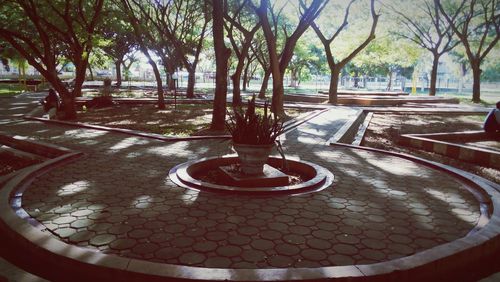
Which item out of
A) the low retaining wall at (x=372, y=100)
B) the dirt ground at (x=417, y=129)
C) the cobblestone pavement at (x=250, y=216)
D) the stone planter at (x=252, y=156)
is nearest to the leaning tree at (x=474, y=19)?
the low retaining wall at (x=372, y=100)

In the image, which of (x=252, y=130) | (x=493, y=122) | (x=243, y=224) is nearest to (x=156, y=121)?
(x=252, y=130)

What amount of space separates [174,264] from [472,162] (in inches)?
286

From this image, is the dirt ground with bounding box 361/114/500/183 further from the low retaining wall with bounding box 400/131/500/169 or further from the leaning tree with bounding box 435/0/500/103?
the leaning tree with bounding box 435/0/500/103

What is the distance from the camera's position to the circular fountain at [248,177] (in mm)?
5152

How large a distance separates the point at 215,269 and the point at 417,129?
37.9 ft

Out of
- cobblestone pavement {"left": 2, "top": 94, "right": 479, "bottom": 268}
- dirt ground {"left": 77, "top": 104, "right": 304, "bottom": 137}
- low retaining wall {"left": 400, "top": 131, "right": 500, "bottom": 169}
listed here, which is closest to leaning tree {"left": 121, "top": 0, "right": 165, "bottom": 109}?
dirt ground {"left": 77, "top": 104, "right": 304, "bottom": 137}

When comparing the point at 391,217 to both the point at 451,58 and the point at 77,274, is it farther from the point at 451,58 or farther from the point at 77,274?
the point at 451,58

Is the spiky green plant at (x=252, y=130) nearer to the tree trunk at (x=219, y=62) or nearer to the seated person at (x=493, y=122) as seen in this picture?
the tree trunk at (x=219, y=62)

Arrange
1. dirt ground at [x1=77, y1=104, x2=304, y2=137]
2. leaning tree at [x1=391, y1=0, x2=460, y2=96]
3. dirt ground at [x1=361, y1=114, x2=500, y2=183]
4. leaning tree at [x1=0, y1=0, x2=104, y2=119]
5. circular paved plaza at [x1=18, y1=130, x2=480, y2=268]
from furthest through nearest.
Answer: leaning tree at [x1=391, y1=0, x2=460, y2=96] < leaning tree at [x1=0, y1=0, x2=104, y2=119] < dirt ground at [x1=77, y1=104, x2=304, y2=137] < dirt ground at [x1=361, y1=114, x2=500, y2=183] < circular paved plaza at [x1=18, y1=130, x2=480, y2=268]

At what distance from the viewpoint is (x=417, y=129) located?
12695 millimetres

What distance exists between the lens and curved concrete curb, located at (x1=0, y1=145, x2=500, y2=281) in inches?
116

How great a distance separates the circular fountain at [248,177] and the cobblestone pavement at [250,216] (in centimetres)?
17

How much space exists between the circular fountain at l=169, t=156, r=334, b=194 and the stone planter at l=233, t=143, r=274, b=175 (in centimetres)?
10

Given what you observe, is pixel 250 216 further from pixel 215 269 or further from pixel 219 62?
pixel 219 62
